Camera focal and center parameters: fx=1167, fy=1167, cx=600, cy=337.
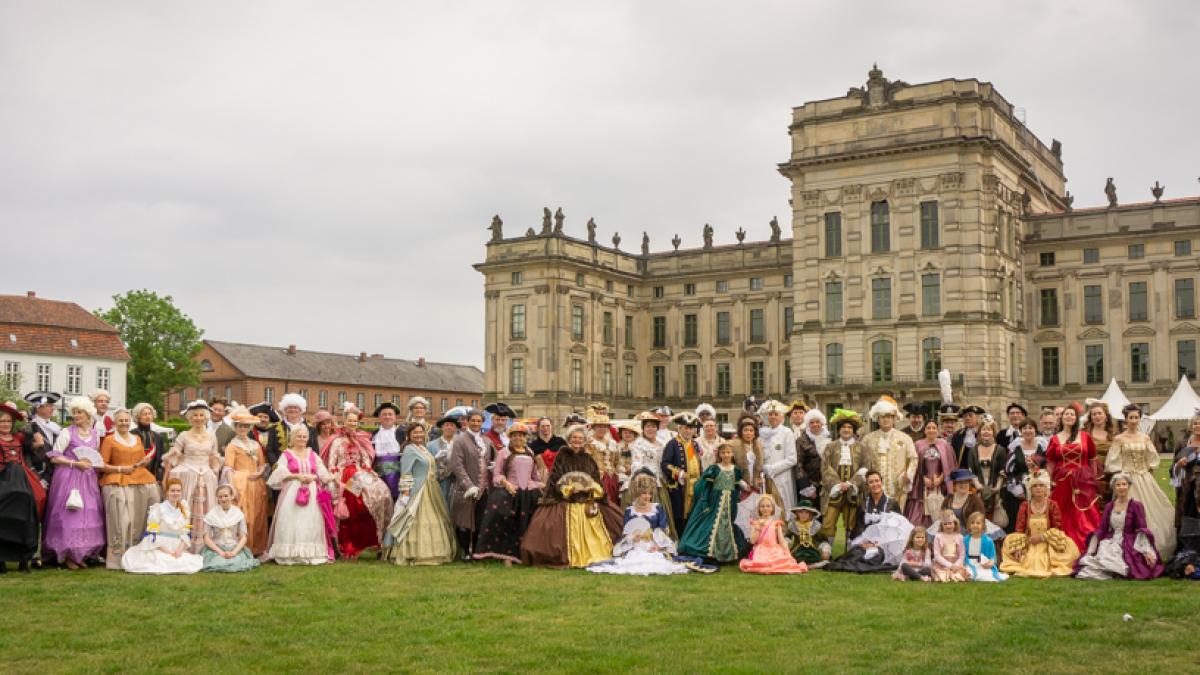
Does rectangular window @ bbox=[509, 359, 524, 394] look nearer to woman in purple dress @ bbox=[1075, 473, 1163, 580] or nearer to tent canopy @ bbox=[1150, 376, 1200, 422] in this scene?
tent canopy @ bbox=[1150, 376, 1200, 422]

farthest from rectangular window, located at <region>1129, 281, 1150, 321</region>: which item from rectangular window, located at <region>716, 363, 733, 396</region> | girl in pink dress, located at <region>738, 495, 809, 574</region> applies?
girl in pink dress, located at <region>738, 495, 809, 574</region>

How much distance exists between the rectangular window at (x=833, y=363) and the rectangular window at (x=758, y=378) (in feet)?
33.7

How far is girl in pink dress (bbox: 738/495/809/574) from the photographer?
43.5 ft

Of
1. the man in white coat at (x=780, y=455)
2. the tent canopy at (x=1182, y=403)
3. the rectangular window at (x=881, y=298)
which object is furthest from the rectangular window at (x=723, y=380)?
the man in white coat at (x=780, y=455)

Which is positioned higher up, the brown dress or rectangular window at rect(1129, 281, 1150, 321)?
rectangular window at rect(1129, 281, 1150, 321)

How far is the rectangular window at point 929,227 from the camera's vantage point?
46750mm

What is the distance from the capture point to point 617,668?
809 cm

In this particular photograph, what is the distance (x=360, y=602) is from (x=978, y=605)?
565 cm

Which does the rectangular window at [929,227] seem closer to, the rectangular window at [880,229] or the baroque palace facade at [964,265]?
the baroque palace facade at [964,265]

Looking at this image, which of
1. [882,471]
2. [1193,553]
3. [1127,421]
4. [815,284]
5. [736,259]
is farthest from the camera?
Answer: [736,259]

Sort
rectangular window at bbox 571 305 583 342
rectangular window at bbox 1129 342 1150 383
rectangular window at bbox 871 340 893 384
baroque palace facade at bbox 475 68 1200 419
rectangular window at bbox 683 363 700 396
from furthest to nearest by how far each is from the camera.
Answer: rectangular window at bbox 683 363 700 396
rectangular window at bbox 571 305 583 342
rectangular window at bbox 1129 342 1150 383
rectangular window at bbox 871 340 893 384
baroque palace facade at bbox 475 68 1200 419

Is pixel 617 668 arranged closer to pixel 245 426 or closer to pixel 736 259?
pixel 245 426

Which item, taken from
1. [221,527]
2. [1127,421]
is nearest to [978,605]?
[1127,421]

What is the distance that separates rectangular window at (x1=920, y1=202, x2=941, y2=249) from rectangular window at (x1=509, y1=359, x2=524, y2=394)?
21.3 m
